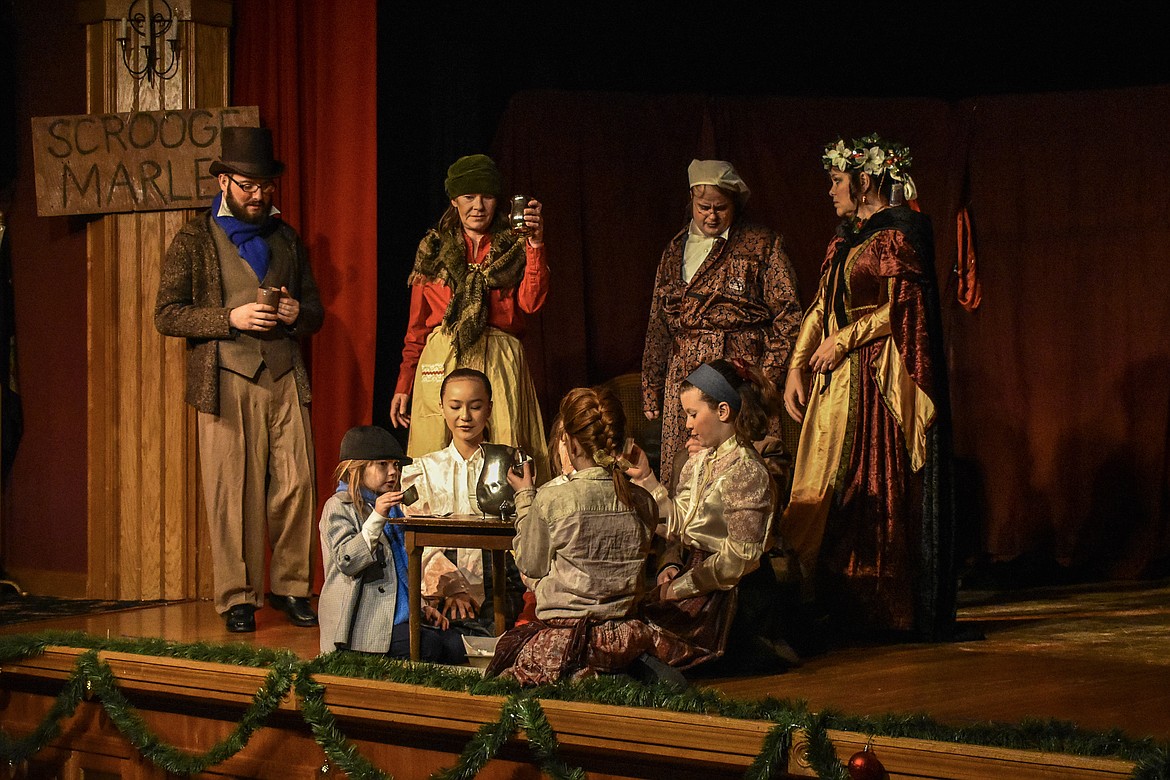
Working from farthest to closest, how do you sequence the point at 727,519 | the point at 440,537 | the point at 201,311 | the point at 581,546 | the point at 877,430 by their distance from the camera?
the point at 201,311, the point at 877,430, the point at 727,519, the point at 440,537, the point at 581,546

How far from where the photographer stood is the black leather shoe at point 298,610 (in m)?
4.83

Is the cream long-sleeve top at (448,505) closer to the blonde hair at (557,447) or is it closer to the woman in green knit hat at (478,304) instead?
the woman in green knit hat at (478,304)

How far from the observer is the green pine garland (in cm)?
296

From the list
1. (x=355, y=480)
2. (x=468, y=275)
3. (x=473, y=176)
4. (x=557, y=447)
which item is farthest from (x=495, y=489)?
(x=473, y=176)

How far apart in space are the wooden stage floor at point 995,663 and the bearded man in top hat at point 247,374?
0.25 metres

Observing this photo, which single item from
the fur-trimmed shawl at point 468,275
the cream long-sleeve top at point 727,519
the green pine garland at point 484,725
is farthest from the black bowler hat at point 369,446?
the fur-trimmed shawl at point 468,275

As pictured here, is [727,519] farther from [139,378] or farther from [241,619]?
[139,378]

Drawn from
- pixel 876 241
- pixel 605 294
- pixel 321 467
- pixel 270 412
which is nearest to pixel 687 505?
pixel 876 241

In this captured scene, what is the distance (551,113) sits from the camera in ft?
21.3

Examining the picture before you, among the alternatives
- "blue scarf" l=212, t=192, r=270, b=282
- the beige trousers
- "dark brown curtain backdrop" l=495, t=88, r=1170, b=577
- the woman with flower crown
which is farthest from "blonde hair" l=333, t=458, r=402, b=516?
"dark brown curtain backdrop" l=495, t=88, r=1170, b=577

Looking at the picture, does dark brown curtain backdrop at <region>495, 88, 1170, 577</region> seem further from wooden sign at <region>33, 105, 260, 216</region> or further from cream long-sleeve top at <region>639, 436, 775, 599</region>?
cream long-sleeve top at <region>639, 436, 775, 599</region>

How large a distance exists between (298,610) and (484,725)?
1676 millimetres

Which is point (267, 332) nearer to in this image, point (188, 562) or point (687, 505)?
point (188, 562)

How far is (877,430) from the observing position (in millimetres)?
4637
